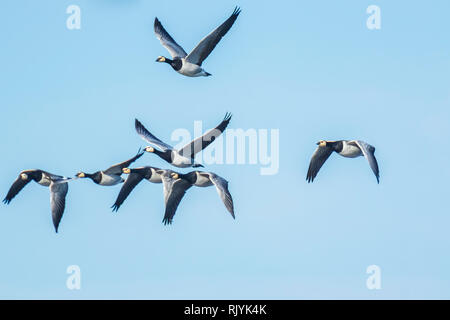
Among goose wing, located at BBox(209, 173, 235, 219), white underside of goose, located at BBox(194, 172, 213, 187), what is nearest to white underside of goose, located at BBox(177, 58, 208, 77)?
white underside of goose, located at BBox(194, 172, 213, 187)

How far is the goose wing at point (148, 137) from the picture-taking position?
4441 centimetres

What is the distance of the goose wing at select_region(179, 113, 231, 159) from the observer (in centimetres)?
4191

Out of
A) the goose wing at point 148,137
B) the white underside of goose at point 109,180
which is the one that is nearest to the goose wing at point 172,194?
the goose wing at point 148,137

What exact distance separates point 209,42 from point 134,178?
7.17 meters

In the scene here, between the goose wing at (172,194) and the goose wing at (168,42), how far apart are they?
5129 mm

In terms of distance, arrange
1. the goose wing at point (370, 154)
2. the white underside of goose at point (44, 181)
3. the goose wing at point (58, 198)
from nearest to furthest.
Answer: the goose wing at point (370, 154) < the white underside of goose at point (44, 181) < the goose wing at point (58, 198)

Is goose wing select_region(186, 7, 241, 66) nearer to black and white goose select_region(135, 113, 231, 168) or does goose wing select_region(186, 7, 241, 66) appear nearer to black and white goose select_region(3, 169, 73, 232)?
black and white goose select_region(135, 113, 231, 168)

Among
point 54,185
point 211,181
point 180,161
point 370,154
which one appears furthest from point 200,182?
point 54,185

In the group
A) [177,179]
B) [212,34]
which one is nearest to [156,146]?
[177,179]

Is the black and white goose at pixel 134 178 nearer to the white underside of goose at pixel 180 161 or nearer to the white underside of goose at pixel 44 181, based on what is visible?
the white underside of goose at pixel 180 161
